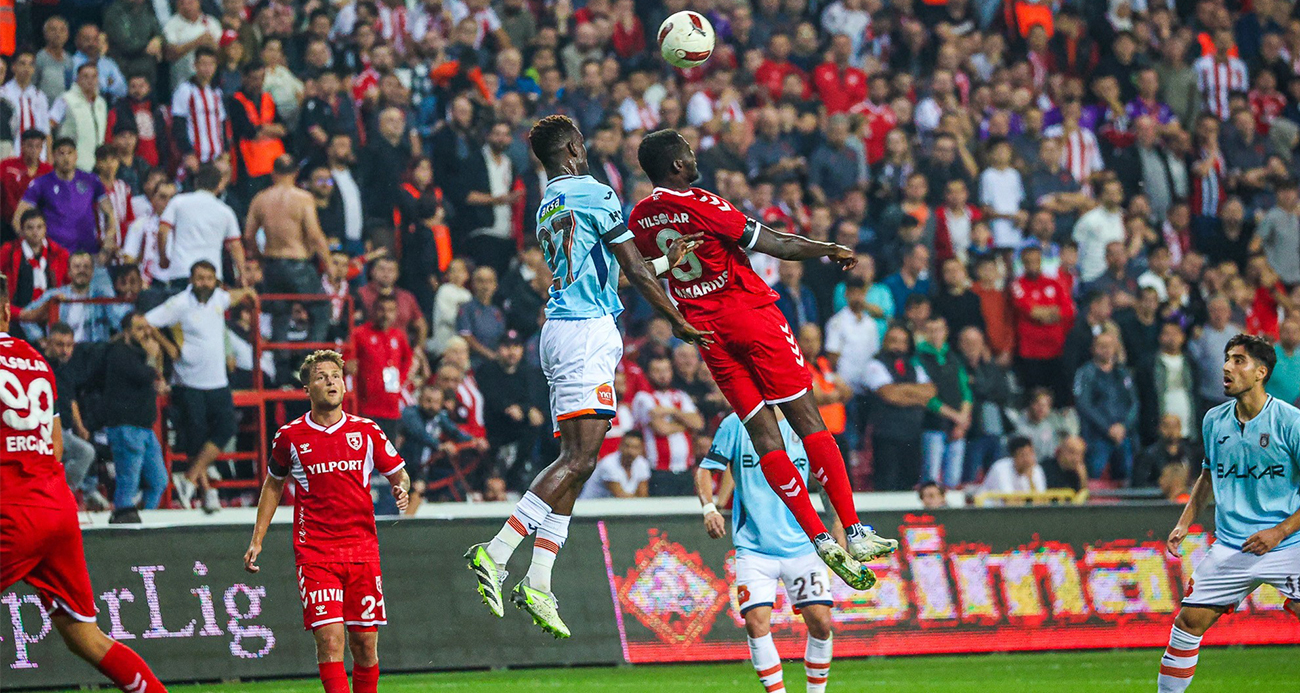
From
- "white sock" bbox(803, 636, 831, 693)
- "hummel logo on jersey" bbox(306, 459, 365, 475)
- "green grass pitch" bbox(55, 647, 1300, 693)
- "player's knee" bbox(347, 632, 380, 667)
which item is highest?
"hummel logo on jersey" bbox(306, 459, 365, 475)

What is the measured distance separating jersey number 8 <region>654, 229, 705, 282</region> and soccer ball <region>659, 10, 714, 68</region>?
115 centimetres

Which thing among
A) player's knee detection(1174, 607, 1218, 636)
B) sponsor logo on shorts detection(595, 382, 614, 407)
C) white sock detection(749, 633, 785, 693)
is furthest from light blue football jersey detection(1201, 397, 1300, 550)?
sponsor logo on shorts detection(595, 382, 614, 407)

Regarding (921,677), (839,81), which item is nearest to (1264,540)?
(921,677)

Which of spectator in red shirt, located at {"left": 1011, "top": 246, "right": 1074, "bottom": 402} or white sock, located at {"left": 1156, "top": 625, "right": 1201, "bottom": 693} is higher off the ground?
spectator in red shirt, located at {"left": 1011, "top": 246, "right": 1074, "bottom": 402}

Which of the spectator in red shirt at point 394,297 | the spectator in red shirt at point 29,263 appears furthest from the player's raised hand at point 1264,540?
the spectator in red shirt at point 29,263

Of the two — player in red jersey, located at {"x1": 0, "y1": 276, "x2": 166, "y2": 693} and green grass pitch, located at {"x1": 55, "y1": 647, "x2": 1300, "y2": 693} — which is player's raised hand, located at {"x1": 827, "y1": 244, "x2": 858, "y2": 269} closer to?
player in red jersey, located at {"x1": 0, "y1": 276, "x2": 166, "y2": 693}

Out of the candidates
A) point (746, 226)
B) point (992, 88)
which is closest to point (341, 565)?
point (746, 226)

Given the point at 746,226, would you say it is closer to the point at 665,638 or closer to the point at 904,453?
the point at 665,638

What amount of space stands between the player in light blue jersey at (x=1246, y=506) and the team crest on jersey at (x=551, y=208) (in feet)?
14.2

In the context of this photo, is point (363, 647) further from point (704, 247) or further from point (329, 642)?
point (704, 247)

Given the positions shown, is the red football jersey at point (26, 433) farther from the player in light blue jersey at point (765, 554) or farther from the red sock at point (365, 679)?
the player in light blue jersey at point (765, 554)

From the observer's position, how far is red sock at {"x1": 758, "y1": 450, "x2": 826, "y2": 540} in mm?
8727

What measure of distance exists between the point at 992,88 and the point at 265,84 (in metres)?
9.80

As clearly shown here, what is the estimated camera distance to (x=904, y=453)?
54.9 feet
